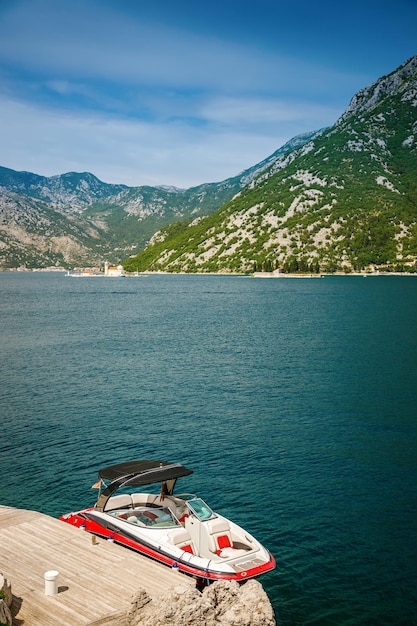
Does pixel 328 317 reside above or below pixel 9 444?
above

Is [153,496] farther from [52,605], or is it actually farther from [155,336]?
[155,336]

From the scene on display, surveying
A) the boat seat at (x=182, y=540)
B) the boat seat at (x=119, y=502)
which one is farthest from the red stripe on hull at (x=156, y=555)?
the boat seat at (x=119, y=502)

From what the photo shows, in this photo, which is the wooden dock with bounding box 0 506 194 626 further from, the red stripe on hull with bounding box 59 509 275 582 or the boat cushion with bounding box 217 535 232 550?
the boat cushion with bounding box 217 535 232 550

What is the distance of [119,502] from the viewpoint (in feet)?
114

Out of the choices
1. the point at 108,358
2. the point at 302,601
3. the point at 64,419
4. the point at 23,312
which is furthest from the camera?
the point at 23,312

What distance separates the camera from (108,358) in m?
90.5

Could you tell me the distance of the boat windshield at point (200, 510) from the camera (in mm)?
29906

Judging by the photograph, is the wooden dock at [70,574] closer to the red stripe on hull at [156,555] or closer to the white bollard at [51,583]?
the white bollard at [51,583]

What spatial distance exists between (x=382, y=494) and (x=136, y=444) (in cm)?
2131

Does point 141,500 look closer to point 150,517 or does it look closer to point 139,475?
point 139,475

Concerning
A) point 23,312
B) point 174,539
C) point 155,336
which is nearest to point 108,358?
point 155,336

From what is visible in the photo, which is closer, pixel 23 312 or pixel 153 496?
pixel 153 496

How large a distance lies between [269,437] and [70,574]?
28.4 m

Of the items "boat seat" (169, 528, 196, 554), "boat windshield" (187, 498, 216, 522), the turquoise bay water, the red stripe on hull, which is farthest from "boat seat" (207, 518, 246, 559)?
the turquoise bay water
